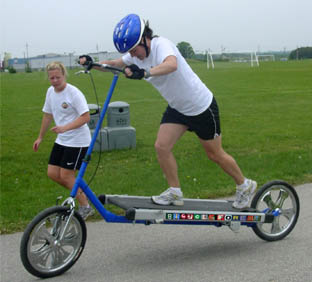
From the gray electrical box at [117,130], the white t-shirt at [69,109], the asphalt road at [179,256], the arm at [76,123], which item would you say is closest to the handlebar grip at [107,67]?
the arm at [76,123]

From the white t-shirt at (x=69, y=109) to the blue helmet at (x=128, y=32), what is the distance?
4.25 feet

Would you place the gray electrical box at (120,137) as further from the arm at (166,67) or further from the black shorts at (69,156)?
the arm at (166,67)

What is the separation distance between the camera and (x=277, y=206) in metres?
5.33

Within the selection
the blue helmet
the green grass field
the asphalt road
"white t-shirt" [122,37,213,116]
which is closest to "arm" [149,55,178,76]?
"white t-shirt" [122,37,213,116]

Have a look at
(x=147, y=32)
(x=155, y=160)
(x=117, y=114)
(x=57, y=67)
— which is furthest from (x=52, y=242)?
(x=117, y=114)

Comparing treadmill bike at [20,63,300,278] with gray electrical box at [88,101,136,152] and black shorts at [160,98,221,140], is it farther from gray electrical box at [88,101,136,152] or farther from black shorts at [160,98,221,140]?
gray electrical box at [88,101,136,152]

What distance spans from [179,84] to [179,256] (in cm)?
158

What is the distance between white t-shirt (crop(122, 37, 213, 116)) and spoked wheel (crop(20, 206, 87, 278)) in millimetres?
1427

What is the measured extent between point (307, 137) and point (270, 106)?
7058 mm

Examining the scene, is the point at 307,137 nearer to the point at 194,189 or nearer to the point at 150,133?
the point at 150,133

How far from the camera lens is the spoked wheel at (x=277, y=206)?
5.25 m

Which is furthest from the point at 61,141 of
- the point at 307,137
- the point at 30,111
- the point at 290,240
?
the point at 30,111

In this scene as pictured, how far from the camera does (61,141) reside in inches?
227

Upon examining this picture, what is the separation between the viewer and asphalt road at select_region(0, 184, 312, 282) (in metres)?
4.33
